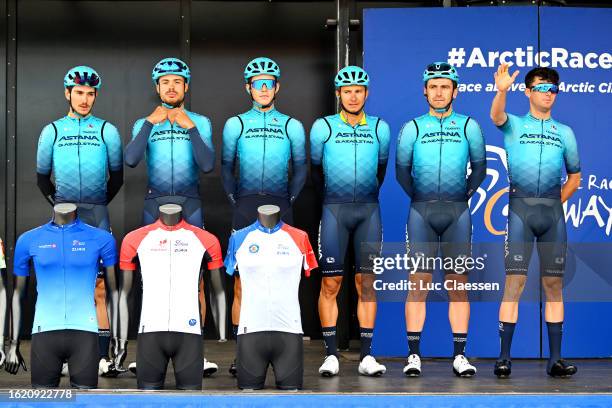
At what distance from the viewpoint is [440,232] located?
257 inches

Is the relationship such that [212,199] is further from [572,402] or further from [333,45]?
[572,402]

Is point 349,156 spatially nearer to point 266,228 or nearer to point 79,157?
point 266,228

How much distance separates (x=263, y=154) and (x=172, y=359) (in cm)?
154

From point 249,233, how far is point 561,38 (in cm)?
303

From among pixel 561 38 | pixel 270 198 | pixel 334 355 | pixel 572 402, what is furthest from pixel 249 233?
pixel 561 38

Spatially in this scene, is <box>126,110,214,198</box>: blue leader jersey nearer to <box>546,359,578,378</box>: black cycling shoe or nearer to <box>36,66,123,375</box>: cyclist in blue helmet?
<box>36,66,123,375</box>: cyclist in blue helmet

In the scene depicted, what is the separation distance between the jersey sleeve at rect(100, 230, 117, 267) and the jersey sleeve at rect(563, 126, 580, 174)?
2.93 meters

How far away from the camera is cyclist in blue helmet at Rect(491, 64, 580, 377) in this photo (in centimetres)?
647

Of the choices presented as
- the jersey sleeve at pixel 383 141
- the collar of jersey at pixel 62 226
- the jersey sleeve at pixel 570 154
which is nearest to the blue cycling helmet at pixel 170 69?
the collar of jersey at pixel 62 226

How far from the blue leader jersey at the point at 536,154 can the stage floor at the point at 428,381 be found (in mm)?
1171

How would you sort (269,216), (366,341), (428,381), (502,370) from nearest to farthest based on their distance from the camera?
1. (269,216)
2. (428,381)
3. (502,370)
4. (366,341)

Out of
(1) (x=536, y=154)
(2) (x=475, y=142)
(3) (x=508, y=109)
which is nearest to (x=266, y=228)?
(2) (x=475, y=142)

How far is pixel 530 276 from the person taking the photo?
24.1 feet

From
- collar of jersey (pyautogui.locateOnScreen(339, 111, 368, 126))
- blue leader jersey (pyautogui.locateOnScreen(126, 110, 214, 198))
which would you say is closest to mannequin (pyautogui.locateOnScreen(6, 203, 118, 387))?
blue leader jersey (pyautogui.locateOnScreen(126, 110, 214, 198))
